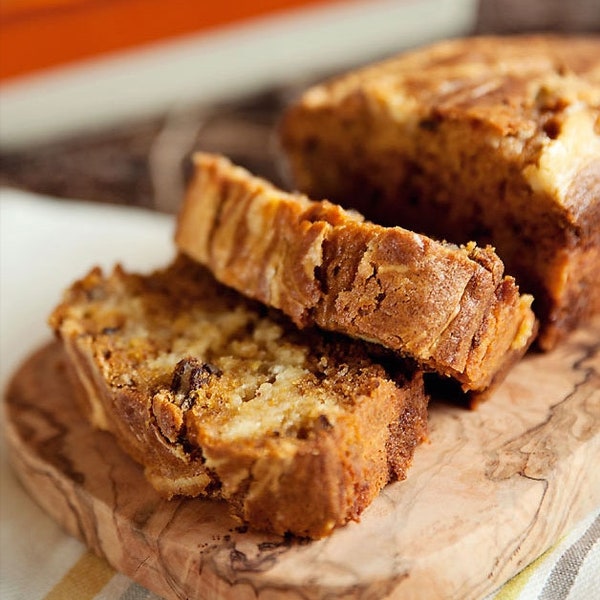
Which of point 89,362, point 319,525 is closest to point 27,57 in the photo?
point 89,362

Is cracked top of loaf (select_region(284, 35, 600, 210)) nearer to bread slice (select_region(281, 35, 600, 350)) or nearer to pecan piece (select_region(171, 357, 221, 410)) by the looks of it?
bread slice (select_region(281, 35, 600, 350))

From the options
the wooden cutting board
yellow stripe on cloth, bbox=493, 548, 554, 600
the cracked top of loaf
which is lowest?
yellow stripe on cloth, bbox=493, 548, 554, 600

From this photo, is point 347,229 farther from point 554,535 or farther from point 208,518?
point 554,535

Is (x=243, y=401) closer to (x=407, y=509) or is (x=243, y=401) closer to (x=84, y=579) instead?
(x=407, y=509)

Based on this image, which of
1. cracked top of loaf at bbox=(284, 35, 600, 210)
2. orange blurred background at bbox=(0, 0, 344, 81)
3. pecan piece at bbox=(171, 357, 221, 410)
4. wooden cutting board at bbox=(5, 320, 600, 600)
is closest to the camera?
wooden cutting board at bbox=(5, 320, 600, 600)

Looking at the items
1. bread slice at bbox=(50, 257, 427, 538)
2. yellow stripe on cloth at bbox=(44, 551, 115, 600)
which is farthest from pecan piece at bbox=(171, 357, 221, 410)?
yellow stripe on cloth at bbox=(44, 551, 115, 600)

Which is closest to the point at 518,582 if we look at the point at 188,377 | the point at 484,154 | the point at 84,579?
the point at 188,377
